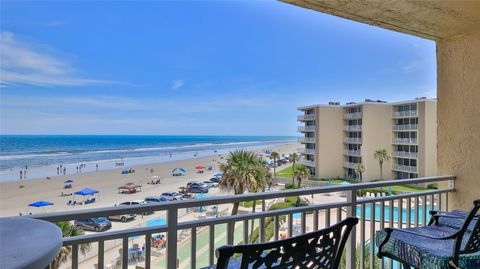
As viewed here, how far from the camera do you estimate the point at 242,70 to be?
34438 mm

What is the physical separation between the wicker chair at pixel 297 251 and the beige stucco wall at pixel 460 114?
2.50 metres

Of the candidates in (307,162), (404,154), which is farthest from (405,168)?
(307,162)

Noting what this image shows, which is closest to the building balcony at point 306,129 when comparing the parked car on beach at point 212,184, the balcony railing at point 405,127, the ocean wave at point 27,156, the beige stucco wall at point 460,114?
the balcony railing at point 405,127

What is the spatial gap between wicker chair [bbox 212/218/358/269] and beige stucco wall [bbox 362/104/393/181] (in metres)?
20.5

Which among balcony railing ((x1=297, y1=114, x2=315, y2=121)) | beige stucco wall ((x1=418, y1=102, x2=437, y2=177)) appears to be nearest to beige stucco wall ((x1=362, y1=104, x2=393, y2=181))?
beige stucco wall ((x1=418, y1=102, x2=437, y2=177))

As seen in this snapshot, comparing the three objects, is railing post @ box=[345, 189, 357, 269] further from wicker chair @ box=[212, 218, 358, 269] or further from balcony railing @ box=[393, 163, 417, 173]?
balcony railing @ box=[393, 163, 417, 173]

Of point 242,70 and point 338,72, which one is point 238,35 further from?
point 338,72

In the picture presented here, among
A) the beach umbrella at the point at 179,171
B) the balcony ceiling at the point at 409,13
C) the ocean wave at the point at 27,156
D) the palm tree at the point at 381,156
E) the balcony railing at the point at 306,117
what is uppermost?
the balcony railing at the point at 306,117

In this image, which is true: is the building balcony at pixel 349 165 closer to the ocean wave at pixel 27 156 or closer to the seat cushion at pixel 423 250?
the seat cushion at pixel 423 250

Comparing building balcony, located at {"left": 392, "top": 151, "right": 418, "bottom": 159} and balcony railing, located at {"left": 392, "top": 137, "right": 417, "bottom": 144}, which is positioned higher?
balcony railing, located at {"left": 392, "top": 137, "right": 417, "bottom": 144}

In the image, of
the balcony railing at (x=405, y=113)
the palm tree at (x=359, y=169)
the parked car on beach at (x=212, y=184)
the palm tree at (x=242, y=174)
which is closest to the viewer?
the palm tree at (x=242, y=174)

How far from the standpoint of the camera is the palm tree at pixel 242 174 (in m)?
12.8

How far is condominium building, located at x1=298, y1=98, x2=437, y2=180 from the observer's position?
1714 cm

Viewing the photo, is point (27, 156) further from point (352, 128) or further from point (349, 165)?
point (352, 128)
